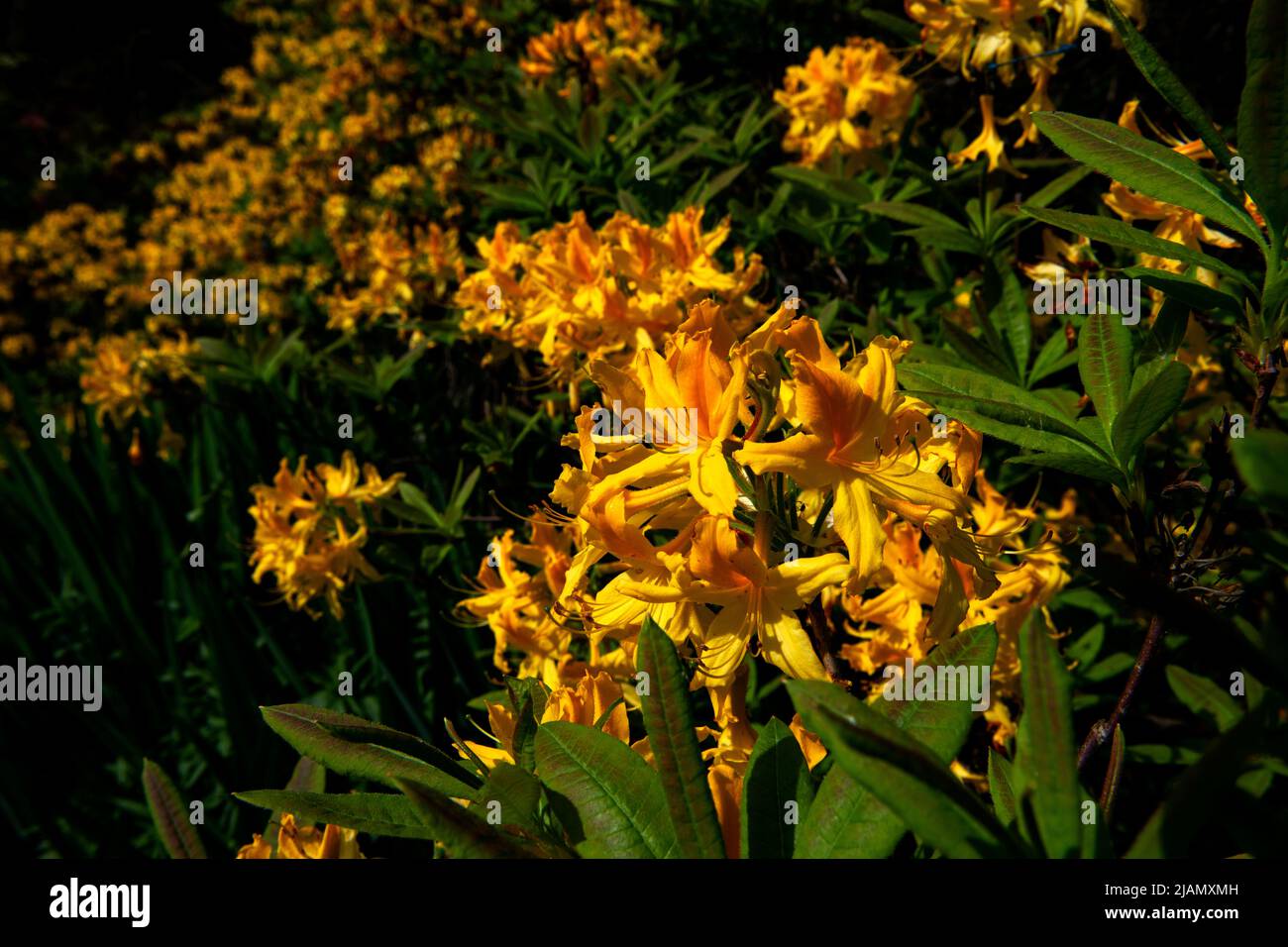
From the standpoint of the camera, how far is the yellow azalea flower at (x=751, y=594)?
81cm

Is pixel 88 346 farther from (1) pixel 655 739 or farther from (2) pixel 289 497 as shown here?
(1) pixel 655 739

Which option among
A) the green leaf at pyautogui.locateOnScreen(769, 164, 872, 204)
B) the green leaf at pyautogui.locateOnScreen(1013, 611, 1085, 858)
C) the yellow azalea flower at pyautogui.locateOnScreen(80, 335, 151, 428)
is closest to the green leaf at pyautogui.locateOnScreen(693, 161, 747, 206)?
the green leaf at pyautogui.locateOnScreen(769, 164, 872, 204)

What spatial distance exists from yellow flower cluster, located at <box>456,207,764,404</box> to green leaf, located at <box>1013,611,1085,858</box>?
1049mm

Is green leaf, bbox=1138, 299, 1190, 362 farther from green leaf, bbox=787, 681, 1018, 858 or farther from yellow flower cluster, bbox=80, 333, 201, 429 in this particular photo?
yellow flower cluster, bbox=80, 333, 201, 429

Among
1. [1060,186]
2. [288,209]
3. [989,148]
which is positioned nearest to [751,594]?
[1060,186]

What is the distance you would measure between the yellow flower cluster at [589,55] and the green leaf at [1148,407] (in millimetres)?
2520

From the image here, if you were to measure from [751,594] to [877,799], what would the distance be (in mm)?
262

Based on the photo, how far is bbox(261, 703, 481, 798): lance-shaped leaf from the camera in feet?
2.52

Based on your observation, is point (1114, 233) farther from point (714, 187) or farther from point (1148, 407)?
point (714, 187)

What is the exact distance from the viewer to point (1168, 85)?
36.7 inches

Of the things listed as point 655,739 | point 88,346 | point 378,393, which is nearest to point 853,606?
point 655,739

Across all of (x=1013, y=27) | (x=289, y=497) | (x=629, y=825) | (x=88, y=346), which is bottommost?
(x=629, y=825)
